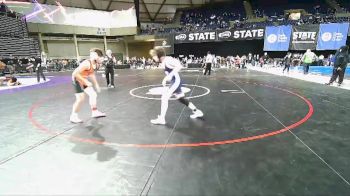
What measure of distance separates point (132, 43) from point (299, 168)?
3414 cm

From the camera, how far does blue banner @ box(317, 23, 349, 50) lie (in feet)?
58.5

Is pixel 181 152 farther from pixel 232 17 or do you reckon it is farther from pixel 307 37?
pixel 232 17

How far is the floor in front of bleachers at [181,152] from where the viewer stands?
2359mm

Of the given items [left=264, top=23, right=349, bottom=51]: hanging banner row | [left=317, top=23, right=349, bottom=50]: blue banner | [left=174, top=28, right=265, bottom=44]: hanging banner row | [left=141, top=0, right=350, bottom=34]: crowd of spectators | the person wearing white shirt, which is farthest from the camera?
[left=141, top=0, right=350, bottom=34]: crowd of spectators

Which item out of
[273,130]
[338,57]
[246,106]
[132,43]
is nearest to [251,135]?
[273,130]

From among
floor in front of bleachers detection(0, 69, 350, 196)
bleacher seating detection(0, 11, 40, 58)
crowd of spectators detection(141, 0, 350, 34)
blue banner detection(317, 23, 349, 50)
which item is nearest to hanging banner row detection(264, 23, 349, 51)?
blue banner detection(317, 23, 349, 50)

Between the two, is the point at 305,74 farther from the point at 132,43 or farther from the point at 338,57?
the point at 132,43

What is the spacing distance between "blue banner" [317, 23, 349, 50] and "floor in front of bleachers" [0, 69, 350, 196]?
53.0 feet

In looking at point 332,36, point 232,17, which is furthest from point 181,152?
point 232,17

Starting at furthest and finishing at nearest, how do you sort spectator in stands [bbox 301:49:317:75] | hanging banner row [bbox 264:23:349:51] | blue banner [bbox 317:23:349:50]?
hanging banner row [bbox 264:23:349:51] < blue banner [bbox 317:23:349:50] < spectator in stands [bbox 301:49:317:75]

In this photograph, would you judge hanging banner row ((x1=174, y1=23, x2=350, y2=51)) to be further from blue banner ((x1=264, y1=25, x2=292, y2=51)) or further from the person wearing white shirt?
the person wearing white shirt

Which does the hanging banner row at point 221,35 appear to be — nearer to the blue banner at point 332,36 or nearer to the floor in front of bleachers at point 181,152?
the blue banner at point 332,36

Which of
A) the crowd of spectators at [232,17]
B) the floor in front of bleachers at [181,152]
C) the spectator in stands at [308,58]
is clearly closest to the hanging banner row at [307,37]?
the crowd of spectators at [232,17]

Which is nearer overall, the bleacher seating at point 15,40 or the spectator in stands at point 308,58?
the spectator in stands at point 308,58
